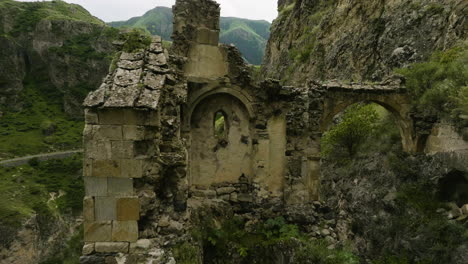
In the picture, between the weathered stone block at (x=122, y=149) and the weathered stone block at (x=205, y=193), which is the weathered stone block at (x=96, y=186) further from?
the weathered stone block at (x=205, y=193)

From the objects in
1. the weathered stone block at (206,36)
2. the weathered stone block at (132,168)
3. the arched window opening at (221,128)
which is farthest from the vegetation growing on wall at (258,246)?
the weathered stone block at (206,36)

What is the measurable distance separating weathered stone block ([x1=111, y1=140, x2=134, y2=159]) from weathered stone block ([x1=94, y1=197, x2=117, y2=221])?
1.78ft

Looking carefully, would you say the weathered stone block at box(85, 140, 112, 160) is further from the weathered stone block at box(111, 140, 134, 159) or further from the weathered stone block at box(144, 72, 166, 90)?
the weathered stone block at box(144, 72, 166, 90)

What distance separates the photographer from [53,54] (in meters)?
63.3

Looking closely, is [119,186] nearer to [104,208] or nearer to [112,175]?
[112,175]

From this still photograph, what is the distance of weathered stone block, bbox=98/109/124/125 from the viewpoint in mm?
4137

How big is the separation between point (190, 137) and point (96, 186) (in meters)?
5.25

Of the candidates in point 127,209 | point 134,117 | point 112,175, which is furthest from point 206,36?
point 127,209

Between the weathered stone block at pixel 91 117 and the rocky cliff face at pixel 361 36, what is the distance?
13839 mm

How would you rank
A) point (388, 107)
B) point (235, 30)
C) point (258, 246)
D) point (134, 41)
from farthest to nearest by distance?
point (235, 30)
point (388, 107)
point (258, 246)
point (134, 41)

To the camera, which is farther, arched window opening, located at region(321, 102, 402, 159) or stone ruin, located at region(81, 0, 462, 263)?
arched window opening, located at region(321, 102, 402, 159)

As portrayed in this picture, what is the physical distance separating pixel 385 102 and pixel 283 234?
7339 mm

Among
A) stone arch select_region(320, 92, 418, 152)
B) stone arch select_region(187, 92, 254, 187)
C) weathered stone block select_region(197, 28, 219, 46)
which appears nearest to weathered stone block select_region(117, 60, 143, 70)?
stone arch select_region(187, 92, 254, 187)

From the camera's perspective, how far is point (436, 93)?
11.5 m
